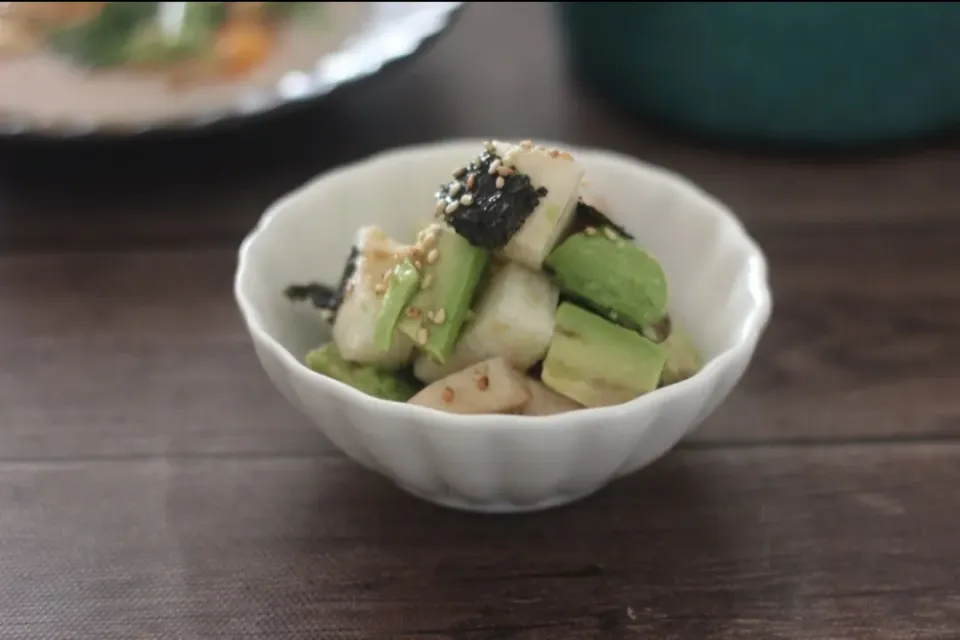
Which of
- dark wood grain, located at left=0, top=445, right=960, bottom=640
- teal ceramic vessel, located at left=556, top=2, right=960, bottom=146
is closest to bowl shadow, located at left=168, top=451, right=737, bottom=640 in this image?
dark wood grain, located at left=0, top=445, right=960, bottom=640

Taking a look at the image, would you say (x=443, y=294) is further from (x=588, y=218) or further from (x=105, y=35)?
(x=105, y=35)

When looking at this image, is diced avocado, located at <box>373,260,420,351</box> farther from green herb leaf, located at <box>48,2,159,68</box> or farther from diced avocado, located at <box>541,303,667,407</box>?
green herb leaf, located at <box>48,2,159,68</box>

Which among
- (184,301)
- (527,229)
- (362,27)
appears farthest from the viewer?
(362,27)

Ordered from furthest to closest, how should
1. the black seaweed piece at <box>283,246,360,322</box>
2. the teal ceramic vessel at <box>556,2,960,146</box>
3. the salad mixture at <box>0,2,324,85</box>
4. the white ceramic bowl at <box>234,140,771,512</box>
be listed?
the salad mixture at <box>0,2,324,85</box>, the teal ceramic vessel at <box>556,2,960,146</box>, the black seaweed piece at <box>283,246,360,322</box>, the white ceramic bowl at <box>234,140,771,512</box>

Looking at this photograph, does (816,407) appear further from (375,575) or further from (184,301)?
(184,301)

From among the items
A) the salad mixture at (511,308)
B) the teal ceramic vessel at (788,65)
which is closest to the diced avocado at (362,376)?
the salad mixture at (511,308)

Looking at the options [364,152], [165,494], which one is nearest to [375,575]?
[165,494]
